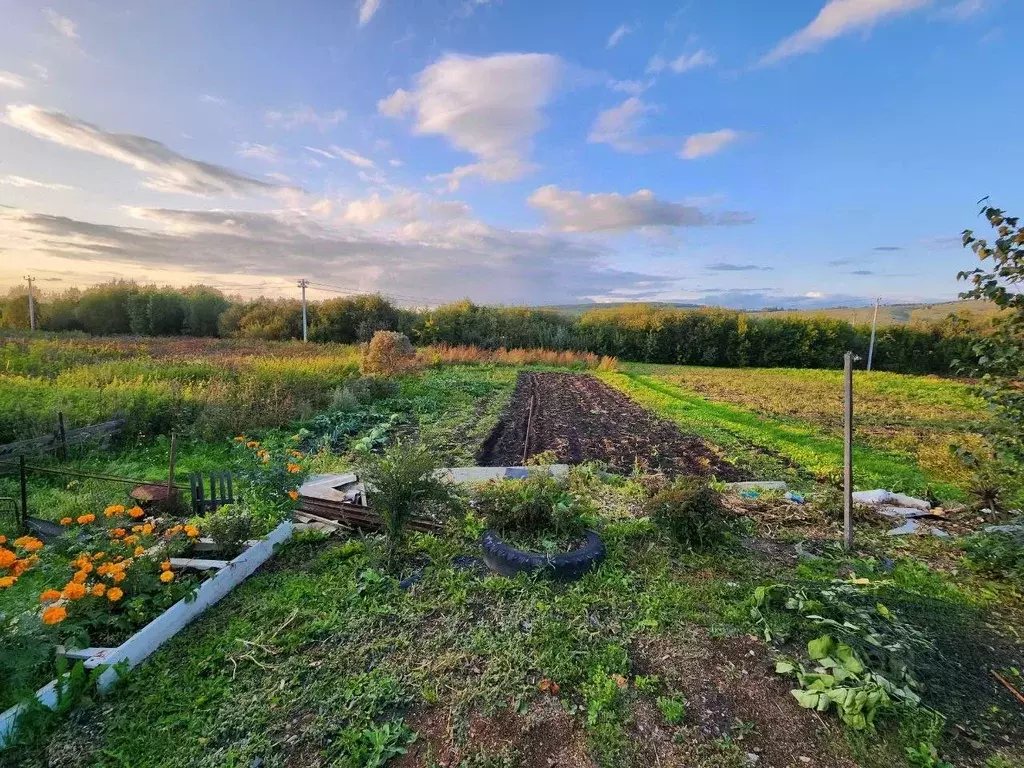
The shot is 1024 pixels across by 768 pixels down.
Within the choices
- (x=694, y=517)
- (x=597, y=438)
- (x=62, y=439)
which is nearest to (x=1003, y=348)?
(x=694, y=517)

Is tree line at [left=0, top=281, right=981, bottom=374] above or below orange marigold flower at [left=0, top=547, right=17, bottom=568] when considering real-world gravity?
above

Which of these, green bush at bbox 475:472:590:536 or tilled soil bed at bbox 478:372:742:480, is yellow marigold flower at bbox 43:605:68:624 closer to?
green bush at bbox 475:472:590:536

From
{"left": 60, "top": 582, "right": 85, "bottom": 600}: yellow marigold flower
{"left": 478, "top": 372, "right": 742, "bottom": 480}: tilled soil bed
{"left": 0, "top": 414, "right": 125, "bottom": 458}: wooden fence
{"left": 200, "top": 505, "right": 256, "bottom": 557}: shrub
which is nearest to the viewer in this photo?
{"left": 60, "top": 582, "right": 85, "bottom": 600}: yellow marigold flower

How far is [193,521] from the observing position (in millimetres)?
3805

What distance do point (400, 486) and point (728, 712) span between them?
2.36m

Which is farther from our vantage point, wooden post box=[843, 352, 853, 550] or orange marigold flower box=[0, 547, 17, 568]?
wooden post box=[843, 352, 853, 550]

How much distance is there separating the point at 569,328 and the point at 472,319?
5.93 meters

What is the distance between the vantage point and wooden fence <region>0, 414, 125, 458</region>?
5.54m

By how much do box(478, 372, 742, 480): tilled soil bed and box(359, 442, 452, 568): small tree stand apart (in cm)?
304

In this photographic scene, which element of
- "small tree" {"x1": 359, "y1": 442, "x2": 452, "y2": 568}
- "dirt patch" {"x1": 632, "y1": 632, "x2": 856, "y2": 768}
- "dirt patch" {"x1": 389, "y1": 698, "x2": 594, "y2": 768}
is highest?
"small tree" {"x1": 359, "y1": 442, "x2": 452, "y2": 568}

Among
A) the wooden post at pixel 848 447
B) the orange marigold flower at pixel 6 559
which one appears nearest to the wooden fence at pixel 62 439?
the orange marigold flower at pixel 6 559

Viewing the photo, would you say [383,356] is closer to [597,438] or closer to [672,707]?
[597,438]

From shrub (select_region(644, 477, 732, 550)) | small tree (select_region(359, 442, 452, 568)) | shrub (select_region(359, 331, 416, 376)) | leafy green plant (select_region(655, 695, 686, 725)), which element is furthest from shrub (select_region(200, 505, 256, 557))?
shrub (select_region(359, 331, 416, 376))

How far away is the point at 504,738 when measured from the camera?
2.11 m
